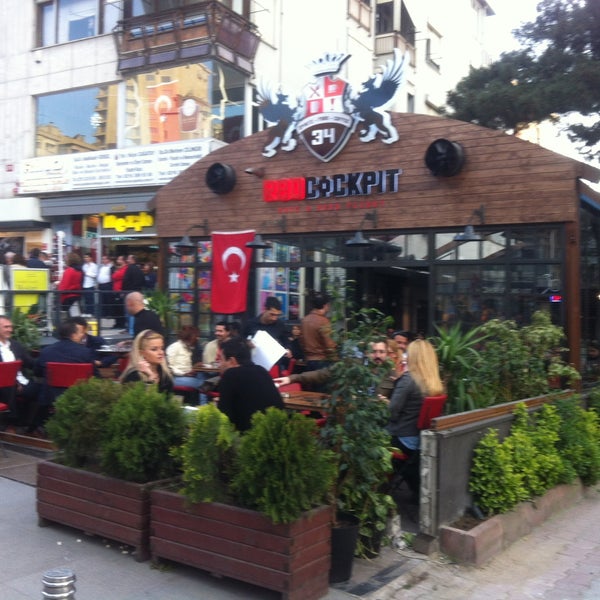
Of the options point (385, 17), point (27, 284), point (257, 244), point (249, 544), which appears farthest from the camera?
point (385, 17)

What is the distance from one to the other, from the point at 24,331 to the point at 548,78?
1500 cm

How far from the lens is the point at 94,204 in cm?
→ 1958

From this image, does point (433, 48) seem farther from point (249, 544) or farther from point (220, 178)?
point (249, 544)

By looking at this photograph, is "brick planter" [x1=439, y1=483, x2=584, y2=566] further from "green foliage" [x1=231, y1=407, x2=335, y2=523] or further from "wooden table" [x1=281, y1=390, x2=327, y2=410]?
"wooden table" [x1=281, y1=390, x2=327, y2=410]

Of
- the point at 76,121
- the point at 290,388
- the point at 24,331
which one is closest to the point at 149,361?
the point at 290,388

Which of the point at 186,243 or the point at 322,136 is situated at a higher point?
the point at 322,136

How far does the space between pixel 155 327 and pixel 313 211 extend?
3443 mm

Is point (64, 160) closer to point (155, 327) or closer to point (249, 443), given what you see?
point (155, 327)

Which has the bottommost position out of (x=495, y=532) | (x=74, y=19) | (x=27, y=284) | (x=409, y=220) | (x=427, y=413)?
(x=495, y=532)

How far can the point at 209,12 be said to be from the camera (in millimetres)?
17297

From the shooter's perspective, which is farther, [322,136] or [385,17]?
[385,17]

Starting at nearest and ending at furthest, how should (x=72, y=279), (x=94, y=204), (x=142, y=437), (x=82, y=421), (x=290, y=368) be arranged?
(x=142, y=437)
(x=82, y=421)
(x=290, y=368)
(x=72, y=279)
(x=94, y=204)

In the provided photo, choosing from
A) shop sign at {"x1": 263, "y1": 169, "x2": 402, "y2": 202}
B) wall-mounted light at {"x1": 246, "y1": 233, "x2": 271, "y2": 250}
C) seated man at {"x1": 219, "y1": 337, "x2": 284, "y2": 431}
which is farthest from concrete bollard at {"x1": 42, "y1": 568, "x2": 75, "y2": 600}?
wall-mounted light at {"x1": 246, "y1": 233, "x2": 271, "y2": 250}

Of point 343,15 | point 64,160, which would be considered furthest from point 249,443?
point 343,15
